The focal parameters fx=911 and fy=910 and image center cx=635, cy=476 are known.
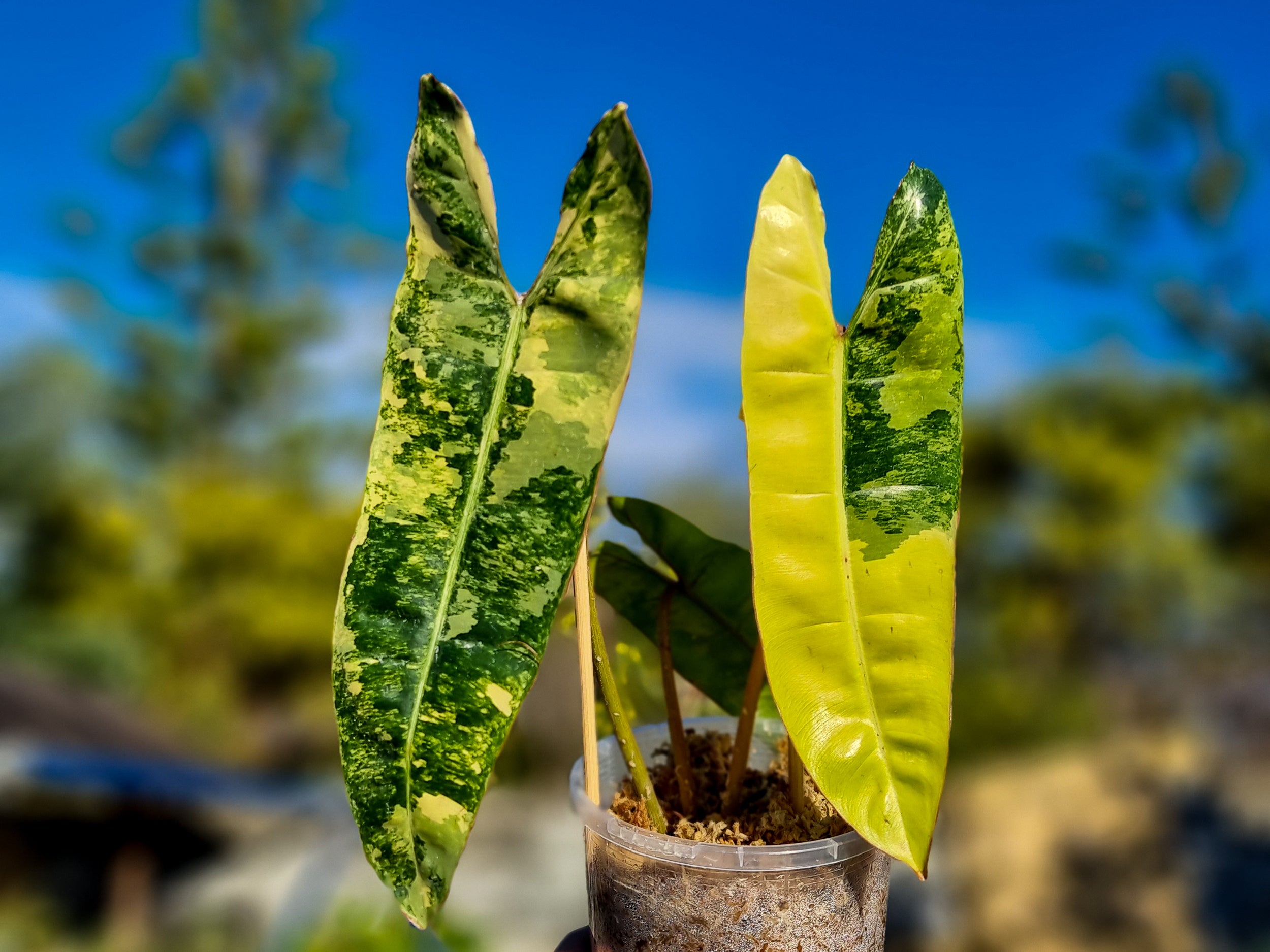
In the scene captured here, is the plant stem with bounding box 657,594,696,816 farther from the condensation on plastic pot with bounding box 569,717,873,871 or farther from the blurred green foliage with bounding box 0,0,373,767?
the blurred green foliage with bounding box 0,0,373,767


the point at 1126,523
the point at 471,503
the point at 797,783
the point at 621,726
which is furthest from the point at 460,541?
the point at 1126,523

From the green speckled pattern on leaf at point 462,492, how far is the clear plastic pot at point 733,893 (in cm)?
13

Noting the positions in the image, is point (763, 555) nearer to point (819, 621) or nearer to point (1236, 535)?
point (819, 621)

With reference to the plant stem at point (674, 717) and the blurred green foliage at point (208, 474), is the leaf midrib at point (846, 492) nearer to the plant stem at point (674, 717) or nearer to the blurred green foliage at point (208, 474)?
the plant stem at point (674, 717)

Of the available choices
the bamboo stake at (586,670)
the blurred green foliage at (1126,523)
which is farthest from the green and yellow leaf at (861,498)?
the blurred green foliage at (1126,523)

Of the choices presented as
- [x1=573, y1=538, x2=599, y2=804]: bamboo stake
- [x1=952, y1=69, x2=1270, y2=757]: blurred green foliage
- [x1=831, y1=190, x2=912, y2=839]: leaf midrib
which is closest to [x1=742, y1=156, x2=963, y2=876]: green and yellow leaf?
[x1=831, y1=190, x2=912, y2=839]: leaf midrib

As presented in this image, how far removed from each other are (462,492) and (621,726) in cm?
18

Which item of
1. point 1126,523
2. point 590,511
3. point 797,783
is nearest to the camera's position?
point 590,511

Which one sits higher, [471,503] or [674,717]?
[471,503]

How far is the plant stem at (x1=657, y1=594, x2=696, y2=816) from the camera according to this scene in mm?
597

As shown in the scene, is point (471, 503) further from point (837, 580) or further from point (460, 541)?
point (837, 580)

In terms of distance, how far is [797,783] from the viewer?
56 cm

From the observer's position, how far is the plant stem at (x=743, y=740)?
568 millimetres

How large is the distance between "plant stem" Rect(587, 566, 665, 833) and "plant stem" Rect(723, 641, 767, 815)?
5 centimetres
